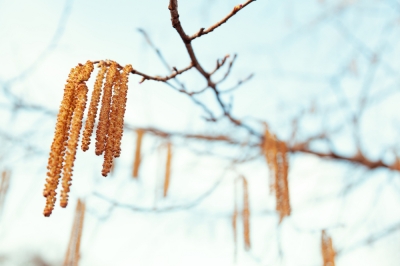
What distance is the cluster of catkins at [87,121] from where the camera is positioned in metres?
0.74

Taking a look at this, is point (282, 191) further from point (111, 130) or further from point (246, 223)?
point (111, 130)

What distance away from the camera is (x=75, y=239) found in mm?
1979

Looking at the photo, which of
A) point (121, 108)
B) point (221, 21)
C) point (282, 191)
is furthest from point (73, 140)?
point (282, 191)

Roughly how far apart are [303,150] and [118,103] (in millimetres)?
2823

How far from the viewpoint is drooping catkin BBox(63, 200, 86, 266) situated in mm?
1884

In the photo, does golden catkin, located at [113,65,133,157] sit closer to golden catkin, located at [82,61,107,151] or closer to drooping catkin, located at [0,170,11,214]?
golden catkin, located at [82,61,107,151]

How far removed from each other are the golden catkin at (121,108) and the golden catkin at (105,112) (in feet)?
0.07

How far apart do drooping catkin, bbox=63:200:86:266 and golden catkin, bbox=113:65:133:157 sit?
46.9 inches

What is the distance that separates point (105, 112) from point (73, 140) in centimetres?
11

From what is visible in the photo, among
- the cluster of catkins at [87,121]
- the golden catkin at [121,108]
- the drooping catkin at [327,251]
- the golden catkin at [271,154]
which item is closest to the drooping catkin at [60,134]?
the cluster of catkins at [87,121]

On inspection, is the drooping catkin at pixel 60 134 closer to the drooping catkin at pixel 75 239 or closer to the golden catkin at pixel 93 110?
the golden catkin at pixel 93 110

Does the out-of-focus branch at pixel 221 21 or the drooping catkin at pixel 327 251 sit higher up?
Result: the out-of-focus branch at pixel 221 21

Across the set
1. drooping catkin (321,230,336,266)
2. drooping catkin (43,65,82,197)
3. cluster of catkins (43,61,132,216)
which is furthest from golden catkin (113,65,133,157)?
drooping catkin (321,230,336,266)

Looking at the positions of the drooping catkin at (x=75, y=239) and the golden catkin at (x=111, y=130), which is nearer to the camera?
the golden catkin at (x=111, y=130)
